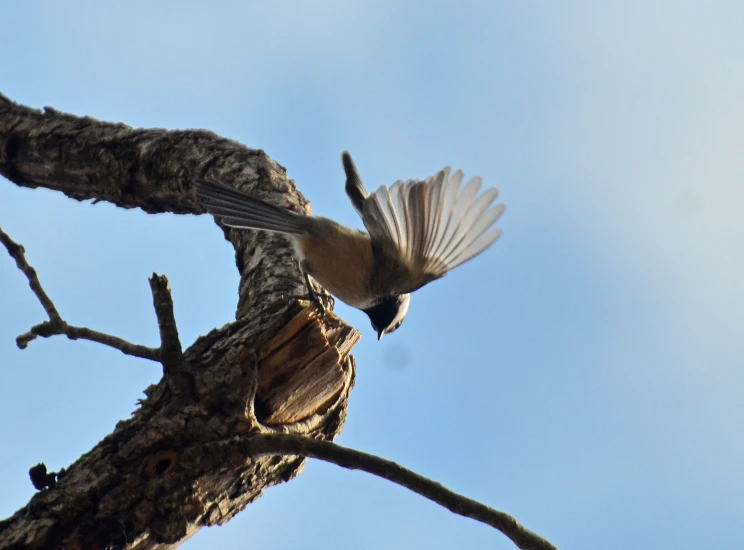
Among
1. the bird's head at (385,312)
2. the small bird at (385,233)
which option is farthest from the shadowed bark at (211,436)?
the bird's head at (385,312)

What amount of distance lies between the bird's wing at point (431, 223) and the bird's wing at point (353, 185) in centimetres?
30

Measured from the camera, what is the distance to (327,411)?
7.60ft

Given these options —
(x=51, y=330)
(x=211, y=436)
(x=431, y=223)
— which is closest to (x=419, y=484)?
(x=211, y=436)

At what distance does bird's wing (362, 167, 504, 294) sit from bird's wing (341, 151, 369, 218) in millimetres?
304

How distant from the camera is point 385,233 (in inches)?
134

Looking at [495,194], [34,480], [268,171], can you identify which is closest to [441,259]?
[495,194]

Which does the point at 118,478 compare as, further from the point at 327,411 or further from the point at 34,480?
the point at 327,411

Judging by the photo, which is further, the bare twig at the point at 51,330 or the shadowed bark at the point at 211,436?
the bare twig at the point at 51,330

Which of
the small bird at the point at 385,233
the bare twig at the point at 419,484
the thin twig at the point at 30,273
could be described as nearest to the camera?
the bare twig at the point at 419,484

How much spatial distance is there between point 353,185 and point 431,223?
0.68m

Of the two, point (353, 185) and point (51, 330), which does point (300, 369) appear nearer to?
point (51, 330)

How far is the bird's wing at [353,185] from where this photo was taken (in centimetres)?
370

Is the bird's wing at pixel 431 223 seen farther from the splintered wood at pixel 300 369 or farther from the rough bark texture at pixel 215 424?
the splintered wood at pixel 300 369

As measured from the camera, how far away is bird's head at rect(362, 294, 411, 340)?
3.61 meters
